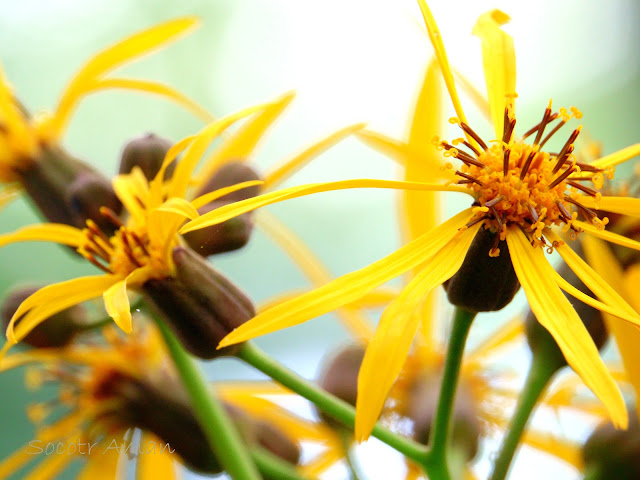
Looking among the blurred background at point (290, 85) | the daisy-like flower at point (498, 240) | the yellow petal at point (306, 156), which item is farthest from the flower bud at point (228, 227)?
the blurred background at point (290, 85)

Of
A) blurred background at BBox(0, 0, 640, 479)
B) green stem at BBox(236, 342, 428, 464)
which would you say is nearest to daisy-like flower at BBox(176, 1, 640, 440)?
green stem at BBox(236, 342, 428, 464)

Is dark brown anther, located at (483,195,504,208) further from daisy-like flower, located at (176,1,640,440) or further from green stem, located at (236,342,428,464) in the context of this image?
green stem, located at (236,342,428,464)

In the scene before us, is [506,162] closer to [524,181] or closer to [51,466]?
[524,181]

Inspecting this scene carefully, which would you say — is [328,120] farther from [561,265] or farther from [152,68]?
[561,265]

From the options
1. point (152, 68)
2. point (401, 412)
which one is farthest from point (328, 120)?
point (401, 412)

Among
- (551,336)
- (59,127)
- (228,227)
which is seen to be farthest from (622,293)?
(59,127)

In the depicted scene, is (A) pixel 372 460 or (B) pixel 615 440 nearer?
(B) pixel 615 440
